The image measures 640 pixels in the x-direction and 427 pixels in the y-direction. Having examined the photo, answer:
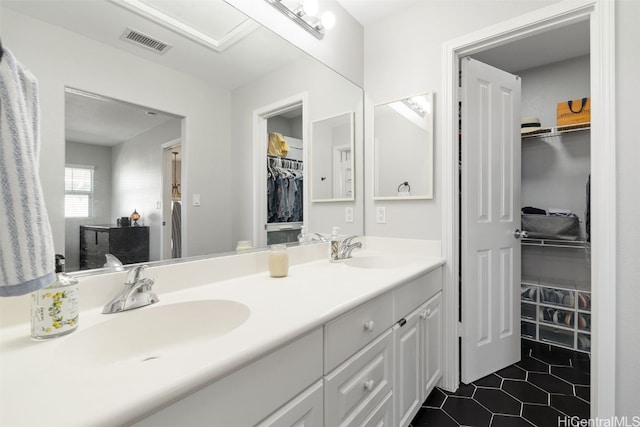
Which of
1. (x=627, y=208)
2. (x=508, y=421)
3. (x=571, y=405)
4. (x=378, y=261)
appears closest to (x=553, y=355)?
(x=571, y=405)

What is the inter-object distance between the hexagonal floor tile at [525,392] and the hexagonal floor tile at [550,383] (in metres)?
0.06

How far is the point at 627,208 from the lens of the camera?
4.17ft

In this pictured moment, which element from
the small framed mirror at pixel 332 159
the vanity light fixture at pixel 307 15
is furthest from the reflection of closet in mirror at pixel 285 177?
the vanity light fixture at pixel 307 15

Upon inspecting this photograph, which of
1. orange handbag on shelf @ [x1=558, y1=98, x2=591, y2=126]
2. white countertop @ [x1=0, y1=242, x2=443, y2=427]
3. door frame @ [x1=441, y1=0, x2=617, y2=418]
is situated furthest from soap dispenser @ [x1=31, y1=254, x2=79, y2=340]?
orange handbag on shelf @ [x1=558, y1=98, x2=591, y2=126]

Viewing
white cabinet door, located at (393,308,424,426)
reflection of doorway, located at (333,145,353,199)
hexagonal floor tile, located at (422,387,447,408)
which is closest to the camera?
white cabinet door, located at (393,308,424,426)

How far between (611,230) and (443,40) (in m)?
1.33

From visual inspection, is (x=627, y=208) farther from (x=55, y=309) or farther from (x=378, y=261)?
(x=55, y=309)

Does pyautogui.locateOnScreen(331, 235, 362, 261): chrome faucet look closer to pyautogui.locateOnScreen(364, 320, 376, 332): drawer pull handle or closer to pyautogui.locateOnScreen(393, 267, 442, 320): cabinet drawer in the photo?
pyautogui.locateOnScreen(393, 267, 442, 320): cabinet drawer

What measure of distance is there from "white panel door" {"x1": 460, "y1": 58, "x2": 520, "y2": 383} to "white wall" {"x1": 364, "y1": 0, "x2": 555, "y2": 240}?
0.19 metres

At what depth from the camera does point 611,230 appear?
1.29 metres

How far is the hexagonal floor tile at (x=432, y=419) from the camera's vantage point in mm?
1480

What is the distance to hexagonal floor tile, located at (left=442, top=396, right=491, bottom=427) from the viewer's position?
1501 mm

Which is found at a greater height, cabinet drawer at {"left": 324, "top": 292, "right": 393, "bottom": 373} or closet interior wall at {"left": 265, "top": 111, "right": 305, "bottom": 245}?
closet interior wall at {"left": 265, "top": 111, "right": 305, "bottom": 245}

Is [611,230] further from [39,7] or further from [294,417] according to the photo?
[39,7]
